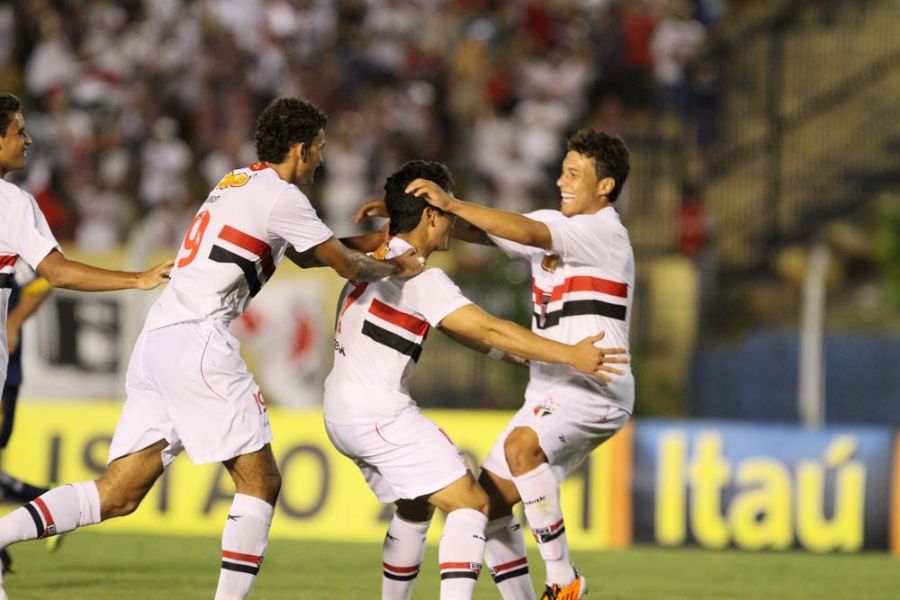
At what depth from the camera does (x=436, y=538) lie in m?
12.9

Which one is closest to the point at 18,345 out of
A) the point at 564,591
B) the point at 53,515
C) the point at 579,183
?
the point at 53,515

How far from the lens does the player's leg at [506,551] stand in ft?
25.6

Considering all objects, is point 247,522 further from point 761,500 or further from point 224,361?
point 761,500

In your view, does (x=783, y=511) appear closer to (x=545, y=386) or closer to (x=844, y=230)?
(x=545, y=386)

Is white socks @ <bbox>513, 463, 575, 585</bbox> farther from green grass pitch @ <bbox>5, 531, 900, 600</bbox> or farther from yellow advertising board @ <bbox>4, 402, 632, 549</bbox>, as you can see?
yellow advertising board @ <bbox>4, 402, 632, 549</bbox>

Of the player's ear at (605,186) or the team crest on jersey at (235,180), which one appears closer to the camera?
the team crest on jersey at (235,180)

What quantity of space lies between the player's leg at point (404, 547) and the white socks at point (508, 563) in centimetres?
36

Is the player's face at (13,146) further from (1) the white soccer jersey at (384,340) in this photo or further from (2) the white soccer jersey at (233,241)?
(1) the white soccer jersey at (384,340)

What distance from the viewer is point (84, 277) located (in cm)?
732

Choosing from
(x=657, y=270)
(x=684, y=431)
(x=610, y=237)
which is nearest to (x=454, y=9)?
(x=657, y=270)

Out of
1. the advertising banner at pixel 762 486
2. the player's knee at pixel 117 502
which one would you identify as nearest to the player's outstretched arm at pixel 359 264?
the player's knee at pixel 117 502

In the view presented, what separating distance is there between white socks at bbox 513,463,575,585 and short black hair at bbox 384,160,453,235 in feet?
4.50

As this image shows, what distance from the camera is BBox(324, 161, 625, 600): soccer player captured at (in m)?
7.28

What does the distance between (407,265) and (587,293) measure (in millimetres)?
1095
